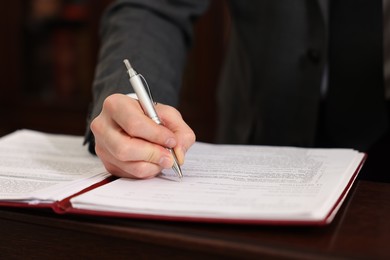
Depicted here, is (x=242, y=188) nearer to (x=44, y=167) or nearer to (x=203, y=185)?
(x=203, y=185)

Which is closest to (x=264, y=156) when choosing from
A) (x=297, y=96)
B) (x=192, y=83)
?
(x=297, y=96)

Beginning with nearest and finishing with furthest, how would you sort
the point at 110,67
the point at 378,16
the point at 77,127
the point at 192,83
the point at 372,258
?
the point at 372,258
the point at 110,67
the point at 378,16
the point at 192,83
the point at 77,127

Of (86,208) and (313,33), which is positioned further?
(313,33)

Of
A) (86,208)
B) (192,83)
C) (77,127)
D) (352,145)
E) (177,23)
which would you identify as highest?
(177,23)

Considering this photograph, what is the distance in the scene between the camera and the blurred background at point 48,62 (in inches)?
101

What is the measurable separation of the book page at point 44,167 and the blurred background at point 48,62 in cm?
174

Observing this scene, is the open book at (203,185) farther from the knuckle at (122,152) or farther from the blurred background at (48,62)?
the blurred background at (48,62)

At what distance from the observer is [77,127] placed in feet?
8.40

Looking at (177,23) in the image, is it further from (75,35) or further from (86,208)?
(75,35)

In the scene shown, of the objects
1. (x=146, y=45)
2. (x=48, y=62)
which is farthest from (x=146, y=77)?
(x=48, y=62)

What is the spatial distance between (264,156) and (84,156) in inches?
9.1

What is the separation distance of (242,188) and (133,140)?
125 millimetres

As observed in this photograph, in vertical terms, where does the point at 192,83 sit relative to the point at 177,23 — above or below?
below

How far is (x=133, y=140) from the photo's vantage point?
0.57 m
